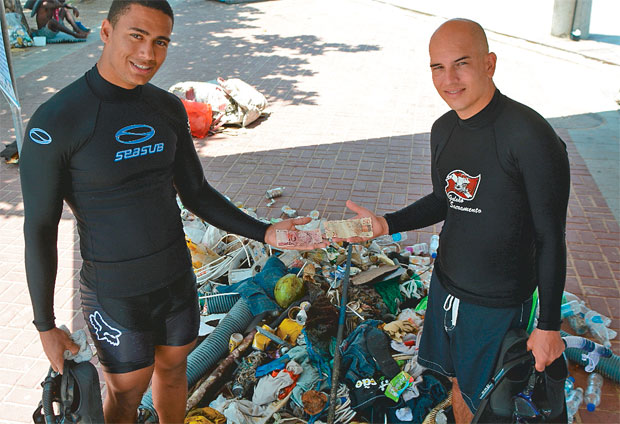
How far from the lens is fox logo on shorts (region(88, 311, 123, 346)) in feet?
8.46

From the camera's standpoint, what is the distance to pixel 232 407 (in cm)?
364

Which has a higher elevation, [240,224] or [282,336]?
[240,224]

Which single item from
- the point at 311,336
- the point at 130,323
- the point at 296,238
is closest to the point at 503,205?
the point at 296,238

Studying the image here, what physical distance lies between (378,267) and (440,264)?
1931mm

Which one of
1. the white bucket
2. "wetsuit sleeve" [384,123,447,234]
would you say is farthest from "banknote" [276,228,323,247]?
the white bucket

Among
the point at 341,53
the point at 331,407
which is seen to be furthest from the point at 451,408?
the point at 341,53

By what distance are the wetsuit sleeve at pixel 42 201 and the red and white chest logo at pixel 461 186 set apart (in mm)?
1726

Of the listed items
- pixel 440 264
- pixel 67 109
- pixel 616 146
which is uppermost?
pixel 67 109

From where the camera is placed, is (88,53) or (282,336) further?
(88,53)

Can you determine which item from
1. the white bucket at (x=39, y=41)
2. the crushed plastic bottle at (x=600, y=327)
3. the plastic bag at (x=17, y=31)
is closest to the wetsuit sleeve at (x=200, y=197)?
the crushed plastic bottle at (x=600, y=327)

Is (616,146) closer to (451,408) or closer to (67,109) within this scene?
(451,408)

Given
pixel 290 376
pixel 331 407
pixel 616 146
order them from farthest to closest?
pixel 616 146 → pixel 290 376 → pixel 331 407

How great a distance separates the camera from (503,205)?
8.33ft

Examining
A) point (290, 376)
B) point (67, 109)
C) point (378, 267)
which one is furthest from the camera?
point (378, 267)
